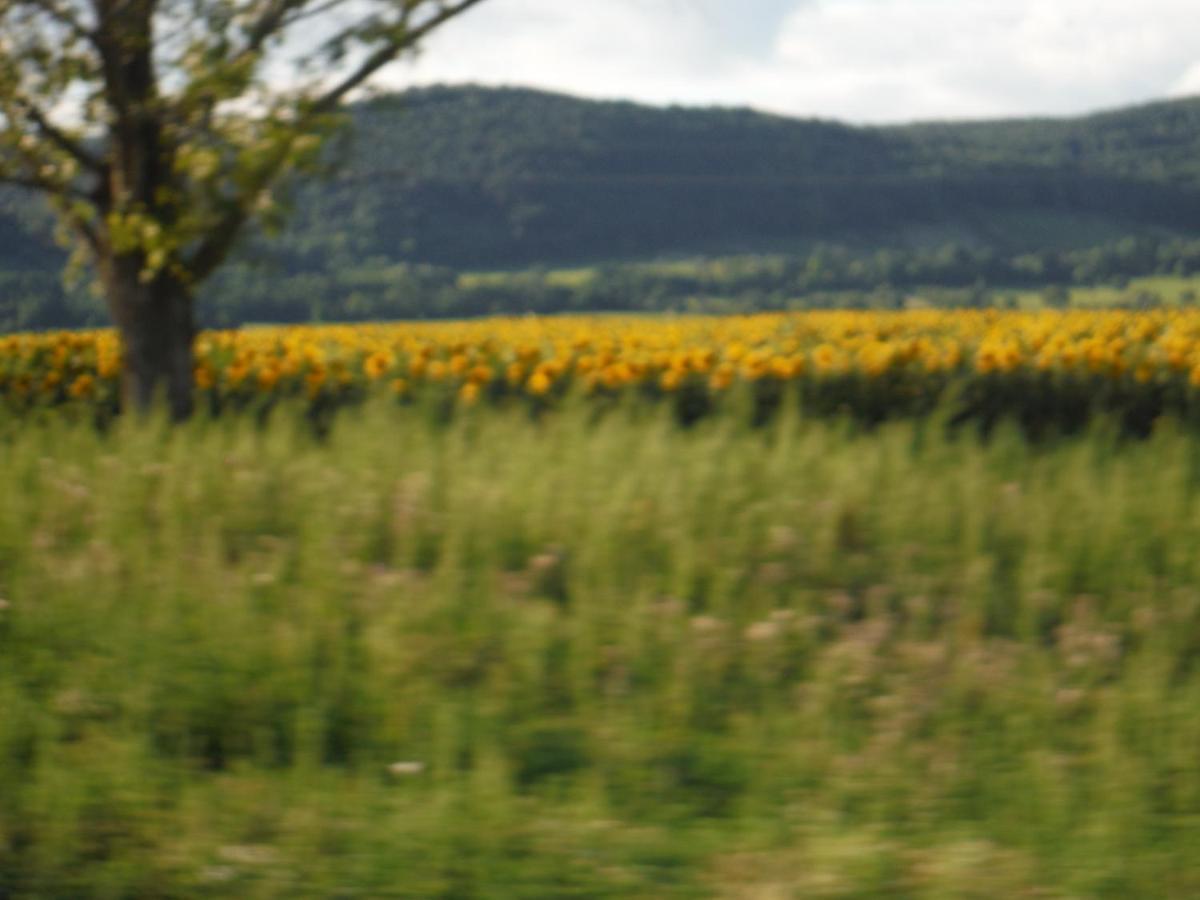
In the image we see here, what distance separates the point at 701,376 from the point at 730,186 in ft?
183

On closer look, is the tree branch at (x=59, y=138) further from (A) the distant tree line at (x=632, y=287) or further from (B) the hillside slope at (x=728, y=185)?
(B) the hillside slope at (x=728, y=185)

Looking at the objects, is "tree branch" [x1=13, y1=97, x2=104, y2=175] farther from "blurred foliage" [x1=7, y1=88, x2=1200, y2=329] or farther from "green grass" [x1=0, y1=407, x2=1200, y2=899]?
"blurred foliage" [x1=7, y1=88, x2=1200, y2=329]

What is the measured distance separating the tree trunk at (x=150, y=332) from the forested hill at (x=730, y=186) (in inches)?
1132

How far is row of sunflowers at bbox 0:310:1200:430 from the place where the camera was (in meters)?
8.50

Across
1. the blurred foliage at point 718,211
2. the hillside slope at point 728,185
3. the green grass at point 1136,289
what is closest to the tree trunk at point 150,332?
the blurred foliage at point 718,211

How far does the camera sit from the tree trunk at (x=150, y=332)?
7.50 metres

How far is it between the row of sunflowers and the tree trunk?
681 mm

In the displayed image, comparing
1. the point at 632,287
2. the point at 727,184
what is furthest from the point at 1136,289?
the point at 727,184

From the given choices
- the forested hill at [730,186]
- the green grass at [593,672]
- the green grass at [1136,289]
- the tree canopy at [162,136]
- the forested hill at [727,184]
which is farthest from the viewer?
the forested hill at [727,184]

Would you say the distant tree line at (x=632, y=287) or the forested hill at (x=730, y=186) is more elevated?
the forested hill at (x=730, y=186)

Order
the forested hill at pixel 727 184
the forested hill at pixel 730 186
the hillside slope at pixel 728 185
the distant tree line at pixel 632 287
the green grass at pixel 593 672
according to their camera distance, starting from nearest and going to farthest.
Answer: the green grass at pixel 593 672 → the distant tree line at pixel 632 287 → the forested hill at pixel 730 186 → the hillside slope at pixel 728 185 → the forested hill at pixel 727 184

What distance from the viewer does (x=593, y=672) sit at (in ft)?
12.9

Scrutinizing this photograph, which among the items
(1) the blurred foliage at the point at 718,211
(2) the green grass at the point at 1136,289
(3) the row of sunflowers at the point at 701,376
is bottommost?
(3) the row of sunflowers at the point at 701,376

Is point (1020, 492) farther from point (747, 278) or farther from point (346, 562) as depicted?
point (747, 278)
